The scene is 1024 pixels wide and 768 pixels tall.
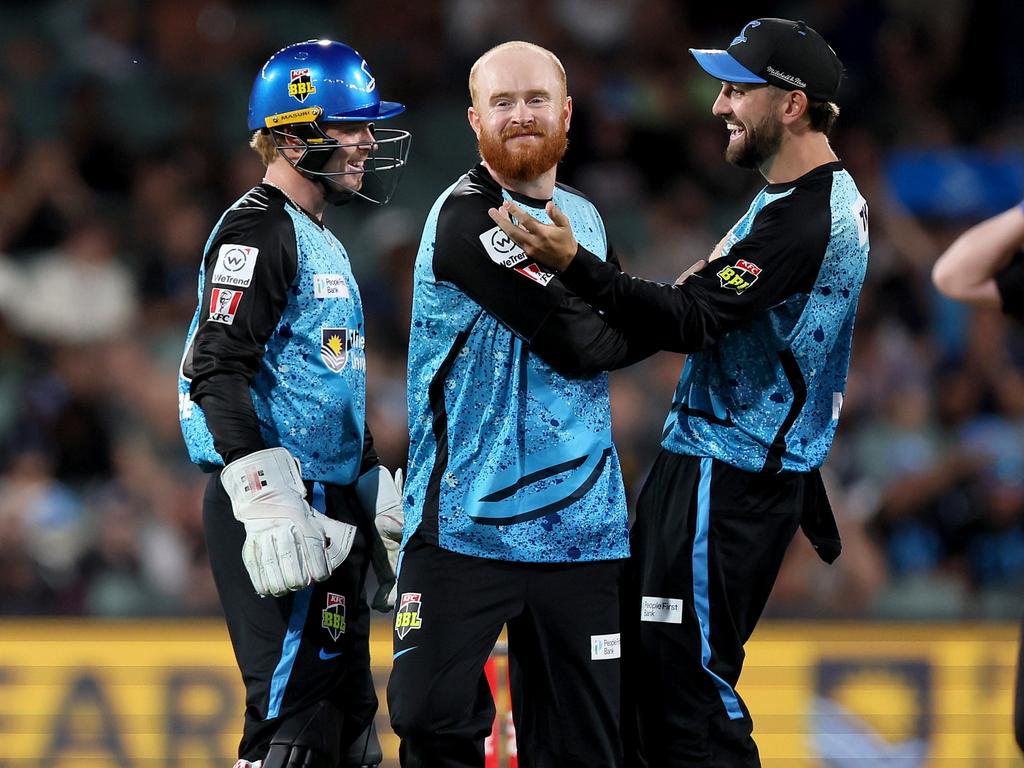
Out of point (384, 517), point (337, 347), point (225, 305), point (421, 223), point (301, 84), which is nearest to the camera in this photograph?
point (225, 305)

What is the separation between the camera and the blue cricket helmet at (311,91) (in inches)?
195

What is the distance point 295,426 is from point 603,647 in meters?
1.18

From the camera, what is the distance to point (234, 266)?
464 centimetres

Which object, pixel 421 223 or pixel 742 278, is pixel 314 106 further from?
pixel 421 223

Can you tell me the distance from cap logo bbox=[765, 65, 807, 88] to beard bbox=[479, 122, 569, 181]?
0.68 meters

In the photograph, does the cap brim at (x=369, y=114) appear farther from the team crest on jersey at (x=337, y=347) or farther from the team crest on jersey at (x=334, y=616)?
the team crest on jersey at (x=334, y=616)

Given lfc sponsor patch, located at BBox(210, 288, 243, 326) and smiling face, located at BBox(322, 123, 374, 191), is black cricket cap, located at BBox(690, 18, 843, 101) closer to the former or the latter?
smiling face, located at BBox(322, 123, 374, 191)

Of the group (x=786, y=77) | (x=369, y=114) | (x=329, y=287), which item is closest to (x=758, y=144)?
(x=786, y=77)

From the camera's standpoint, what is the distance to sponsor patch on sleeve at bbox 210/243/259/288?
4617mm

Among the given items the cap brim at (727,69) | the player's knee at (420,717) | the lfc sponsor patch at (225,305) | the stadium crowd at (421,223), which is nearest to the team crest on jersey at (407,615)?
the player's knee at (420,717)

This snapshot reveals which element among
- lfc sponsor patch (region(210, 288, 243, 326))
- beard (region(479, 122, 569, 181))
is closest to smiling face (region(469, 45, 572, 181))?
beard (region(479, 122, 569, 181))

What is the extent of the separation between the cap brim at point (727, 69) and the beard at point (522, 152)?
55 centimetres

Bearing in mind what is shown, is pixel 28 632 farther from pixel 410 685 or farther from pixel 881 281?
pixel 881 281

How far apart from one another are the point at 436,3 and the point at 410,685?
8.16 metres
